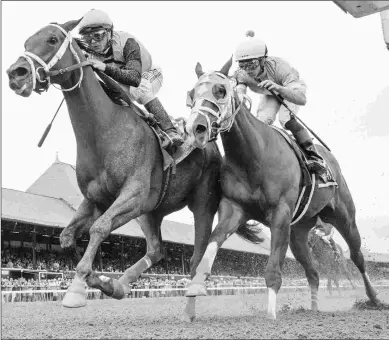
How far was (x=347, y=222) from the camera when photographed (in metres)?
9.30

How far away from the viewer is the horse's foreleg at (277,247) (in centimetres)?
657

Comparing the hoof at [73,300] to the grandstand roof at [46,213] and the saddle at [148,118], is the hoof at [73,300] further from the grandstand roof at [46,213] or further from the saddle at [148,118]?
the grandstand roof at [46,213]

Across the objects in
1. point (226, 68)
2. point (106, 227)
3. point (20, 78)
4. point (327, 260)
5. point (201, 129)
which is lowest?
point (106, 227)

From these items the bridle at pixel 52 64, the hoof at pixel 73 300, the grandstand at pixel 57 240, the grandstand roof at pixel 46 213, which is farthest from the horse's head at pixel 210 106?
the grandstand roof at pixel 46 213

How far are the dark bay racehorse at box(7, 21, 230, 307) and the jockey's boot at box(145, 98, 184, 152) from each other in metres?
0.17

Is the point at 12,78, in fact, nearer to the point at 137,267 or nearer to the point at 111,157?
the point at 111,157

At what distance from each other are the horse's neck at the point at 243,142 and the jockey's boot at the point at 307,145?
1000 mm

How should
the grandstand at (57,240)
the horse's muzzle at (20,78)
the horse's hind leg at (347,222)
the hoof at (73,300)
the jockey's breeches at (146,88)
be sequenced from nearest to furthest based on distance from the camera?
the hoof at (73,300)
the horse's muzzle at (20,78)
the jockey's breeches at (146,88)
the horse's hind leg at (347,222)
the grandstand at (57,240)

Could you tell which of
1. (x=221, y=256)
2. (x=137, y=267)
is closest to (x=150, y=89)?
(x=137, y=267)

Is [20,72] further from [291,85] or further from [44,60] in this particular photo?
[291,85]

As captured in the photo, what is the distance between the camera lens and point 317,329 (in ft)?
17.6

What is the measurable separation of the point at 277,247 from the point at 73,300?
229 centimetres

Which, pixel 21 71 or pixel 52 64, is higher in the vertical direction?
pixel 52 64

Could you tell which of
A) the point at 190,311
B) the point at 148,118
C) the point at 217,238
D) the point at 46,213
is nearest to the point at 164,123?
the point at 148,118
